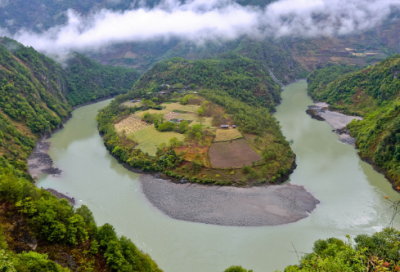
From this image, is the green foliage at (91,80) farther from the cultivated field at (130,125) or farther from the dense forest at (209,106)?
the cultivated field at (130,125)

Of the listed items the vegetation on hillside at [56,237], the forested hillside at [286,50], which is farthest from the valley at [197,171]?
the forested hillside at [286,50]

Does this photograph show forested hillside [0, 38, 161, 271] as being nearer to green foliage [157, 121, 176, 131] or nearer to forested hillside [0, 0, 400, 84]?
green foliage [157, 121, 176, 131]

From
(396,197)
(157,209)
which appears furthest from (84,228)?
(396,197)

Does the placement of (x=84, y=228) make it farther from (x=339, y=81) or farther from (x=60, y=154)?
(x=339, y=81)

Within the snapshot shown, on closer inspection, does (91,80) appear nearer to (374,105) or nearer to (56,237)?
(374,105)

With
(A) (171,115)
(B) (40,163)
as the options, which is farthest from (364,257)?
(A) (171,115)

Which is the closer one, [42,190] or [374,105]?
[42,190]
